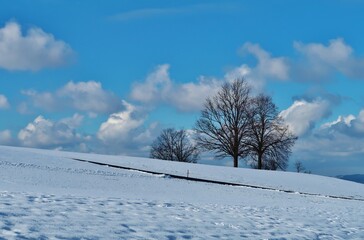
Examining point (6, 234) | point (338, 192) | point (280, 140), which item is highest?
point (280, 140)

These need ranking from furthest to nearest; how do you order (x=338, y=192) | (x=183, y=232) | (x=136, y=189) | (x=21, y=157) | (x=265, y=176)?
(x=265, y=176) < (x=338, y=192) < (x=21, y=157) < (x=136, y=189) < (x=183, y=232)

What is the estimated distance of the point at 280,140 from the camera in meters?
55.8

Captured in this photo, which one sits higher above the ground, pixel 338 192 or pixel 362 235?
pixel 338 192

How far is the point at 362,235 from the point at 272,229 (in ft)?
8.86

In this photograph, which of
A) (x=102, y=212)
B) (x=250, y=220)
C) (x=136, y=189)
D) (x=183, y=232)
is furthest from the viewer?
(x=136, y=189)

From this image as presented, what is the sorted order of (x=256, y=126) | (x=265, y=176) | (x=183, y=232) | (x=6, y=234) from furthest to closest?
(x=256, y=126)
(x=265, y=176)
(x=183, y=232)
(x=6, y=234)

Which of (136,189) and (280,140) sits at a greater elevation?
(280,140)

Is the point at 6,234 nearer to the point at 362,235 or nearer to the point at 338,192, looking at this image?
the point at 362,235

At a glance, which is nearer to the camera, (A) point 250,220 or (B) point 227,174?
(A) point 250,220

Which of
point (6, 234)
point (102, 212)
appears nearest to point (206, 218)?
point (102, 212)

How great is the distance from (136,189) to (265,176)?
19051mm

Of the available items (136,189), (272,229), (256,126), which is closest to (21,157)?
(136,189)

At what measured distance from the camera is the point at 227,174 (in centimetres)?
3734

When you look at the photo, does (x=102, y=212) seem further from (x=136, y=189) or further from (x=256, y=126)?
(x=256, y=126)
